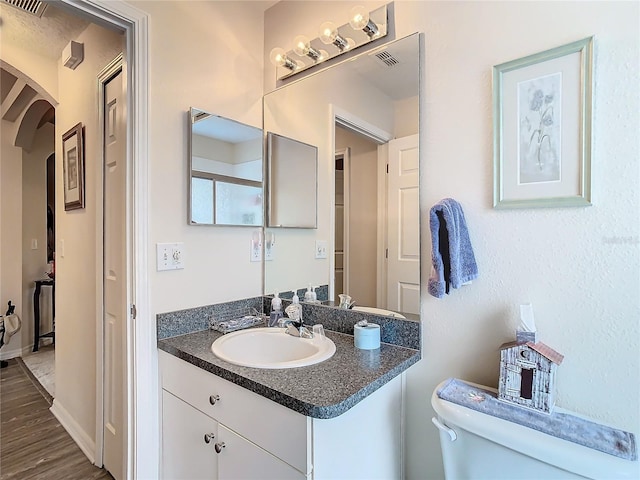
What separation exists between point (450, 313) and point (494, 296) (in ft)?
0.53

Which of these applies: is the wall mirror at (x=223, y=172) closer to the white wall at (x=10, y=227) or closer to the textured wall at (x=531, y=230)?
the textured wall at (x=531, y=230)

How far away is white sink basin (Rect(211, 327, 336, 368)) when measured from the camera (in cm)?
127

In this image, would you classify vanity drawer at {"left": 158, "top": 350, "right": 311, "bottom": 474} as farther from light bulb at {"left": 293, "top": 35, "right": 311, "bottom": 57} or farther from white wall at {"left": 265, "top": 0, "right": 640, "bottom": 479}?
light bulb at {"left": 293, "top": 35, "right": 311, "bottom": 57}

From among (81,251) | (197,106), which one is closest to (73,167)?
(81,251)

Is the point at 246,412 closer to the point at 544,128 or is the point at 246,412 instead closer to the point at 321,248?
the point at 321,248

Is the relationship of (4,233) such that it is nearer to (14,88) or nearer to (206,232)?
(14,88)

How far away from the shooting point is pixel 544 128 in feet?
3.33

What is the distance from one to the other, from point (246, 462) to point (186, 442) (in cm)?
38

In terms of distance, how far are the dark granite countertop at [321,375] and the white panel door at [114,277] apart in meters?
0.49

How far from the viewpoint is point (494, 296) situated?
3.64 ft

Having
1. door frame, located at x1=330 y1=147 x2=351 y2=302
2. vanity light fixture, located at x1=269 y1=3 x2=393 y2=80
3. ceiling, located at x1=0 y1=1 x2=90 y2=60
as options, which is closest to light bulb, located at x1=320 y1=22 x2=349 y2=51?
vanity light fixture, located at x1=269 y1=3 x2=393 y2=80

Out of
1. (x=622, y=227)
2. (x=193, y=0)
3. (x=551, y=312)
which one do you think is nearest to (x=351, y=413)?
(x=551, y=312)

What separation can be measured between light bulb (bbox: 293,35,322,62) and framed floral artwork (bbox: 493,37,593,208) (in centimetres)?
82

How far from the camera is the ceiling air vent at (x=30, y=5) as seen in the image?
5.22ft
